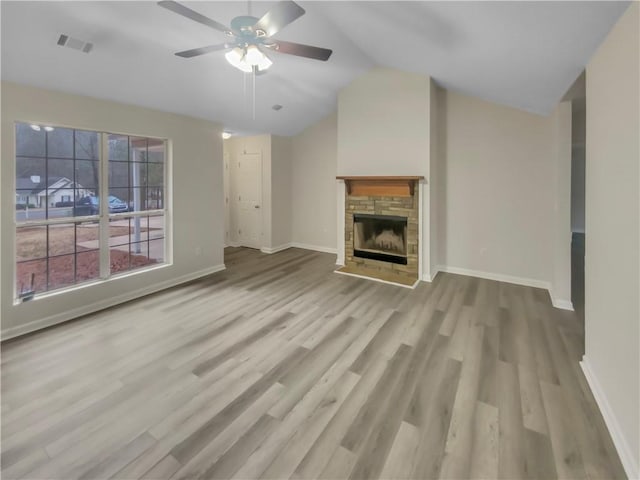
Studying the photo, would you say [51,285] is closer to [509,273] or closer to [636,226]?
[636,226]

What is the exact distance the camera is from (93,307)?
369 cm

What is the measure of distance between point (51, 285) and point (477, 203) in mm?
5643

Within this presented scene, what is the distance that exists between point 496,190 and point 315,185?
344cm

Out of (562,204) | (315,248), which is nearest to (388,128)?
(562,204)

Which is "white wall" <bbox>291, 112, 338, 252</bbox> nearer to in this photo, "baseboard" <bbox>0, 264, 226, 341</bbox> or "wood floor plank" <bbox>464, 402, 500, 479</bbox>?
"baseboard" <bbox>0, 264, 226, 341</bbox>

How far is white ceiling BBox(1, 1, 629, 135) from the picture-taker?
90.0 inches

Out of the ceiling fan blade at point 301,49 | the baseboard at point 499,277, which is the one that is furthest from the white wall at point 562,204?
the ceiling fan blade at point 301,49

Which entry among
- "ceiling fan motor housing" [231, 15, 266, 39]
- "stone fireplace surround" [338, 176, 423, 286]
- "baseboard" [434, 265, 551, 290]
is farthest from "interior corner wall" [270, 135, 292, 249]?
"ceiling fan motor housing" [231, 15, 266, 39]

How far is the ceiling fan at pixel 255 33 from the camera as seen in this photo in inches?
73.8

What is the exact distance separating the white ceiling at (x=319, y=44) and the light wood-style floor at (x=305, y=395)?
2.43 meters

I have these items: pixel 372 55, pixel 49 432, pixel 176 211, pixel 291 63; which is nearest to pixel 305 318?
pixel 49 432

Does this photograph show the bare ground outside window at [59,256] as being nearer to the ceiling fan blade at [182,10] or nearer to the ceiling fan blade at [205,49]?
the ceiling fan blade at [205,49]

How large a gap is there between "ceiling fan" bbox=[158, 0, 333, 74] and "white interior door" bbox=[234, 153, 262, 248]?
4.36 m

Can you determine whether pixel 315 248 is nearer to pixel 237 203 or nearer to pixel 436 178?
pixel 237 203
